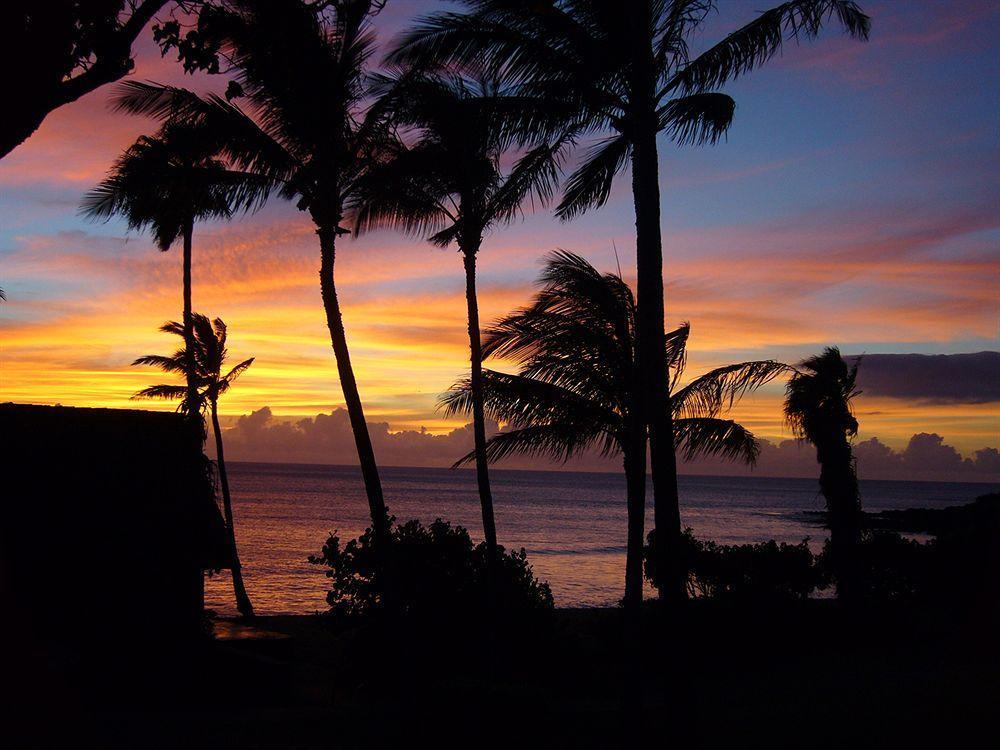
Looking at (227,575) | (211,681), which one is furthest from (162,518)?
(227,575)

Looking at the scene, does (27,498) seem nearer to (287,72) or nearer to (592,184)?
(287,72)

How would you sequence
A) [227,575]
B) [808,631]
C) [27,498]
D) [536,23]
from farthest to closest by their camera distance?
[227,575], [808,631], [27,498], [536,23]

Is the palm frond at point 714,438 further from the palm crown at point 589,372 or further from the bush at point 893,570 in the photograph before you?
the bush at point 893,570

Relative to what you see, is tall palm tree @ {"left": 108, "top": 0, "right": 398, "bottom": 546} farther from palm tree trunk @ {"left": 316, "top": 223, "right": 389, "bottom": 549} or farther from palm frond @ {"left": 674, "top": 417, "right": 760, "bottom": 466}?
palm frond @ {"left": 674, "top": 417, "right": 760, "bottom": 466}

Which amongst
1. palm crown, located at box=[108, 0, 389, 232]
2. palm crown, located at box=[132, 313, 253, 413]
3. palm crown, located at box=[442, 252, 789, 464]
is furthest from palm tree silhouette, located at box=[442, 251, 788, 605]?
palm crown, located at box=[132, 313, 253, 413]

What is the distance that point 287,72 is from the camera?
1136 cm

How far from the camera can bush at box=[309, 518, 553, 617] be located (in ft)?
45.9

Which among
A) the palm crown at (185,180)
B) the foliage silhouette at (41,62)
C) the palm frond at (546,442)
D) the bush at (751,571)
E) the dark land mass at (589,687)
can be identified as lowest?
the dark land mass at (589,687)

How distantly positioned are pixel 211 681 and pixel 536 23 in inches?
470

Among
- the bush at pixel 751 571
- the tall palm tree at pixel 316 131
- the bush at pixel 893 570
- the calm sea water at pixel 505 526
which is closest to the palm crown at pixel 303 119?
the tall palm tree at pixel 316 131

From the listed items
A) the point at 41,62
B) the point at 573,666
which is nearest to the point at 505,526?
the point at 573,666

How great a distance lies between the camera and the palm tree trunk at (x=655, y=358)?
31.4ft

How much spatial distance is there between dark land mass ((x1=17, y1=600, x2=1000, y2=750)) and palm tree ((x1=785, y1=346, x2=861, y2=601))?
5.16 ft

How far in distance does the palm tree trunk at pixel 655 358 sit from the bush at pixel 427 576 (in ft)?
16.2
